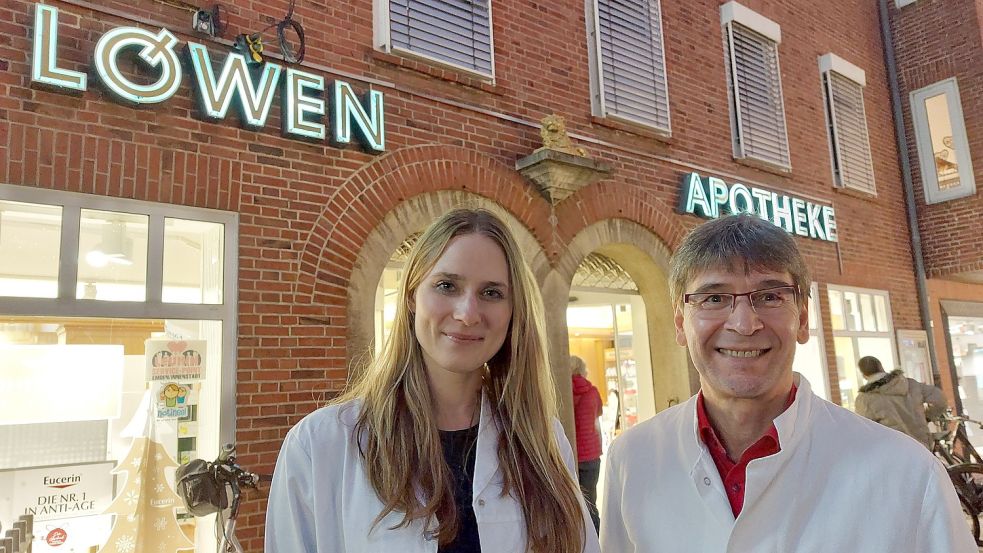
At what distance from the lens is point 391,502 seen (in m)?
1.67

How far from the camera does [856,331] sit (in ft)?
32.0

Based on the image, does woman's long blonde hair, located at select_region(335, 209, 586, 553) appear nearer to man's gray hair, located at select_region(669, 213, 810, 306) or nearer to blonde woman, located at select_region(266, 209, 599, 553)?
blonde woman, located at select_region(266, 209, 599, 553)

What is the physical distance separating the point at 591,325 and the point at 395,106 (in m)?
5.15

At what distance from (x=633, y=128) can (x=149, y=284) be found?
5073 mm

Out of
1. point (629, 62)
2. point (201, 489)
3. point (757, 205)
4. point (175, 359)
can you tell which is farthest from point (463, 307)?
point (757, 205)

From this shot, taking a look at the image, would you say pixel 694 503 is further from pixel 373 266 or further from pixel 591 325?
pixel 591 325

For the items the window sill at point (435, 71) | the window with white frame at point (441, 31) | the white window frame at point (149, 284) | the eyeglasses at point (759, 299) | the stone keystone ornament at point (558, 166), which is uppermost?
the window with white frame at point (441, 31)

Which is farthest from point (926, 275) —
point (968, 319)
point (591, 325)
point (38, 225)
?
point (38, 225)

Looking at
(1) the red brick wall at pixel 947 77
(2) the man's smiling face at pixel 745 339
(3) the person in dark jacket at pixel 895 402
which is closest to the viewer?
(2) the man's smiling face at pixel 745 339

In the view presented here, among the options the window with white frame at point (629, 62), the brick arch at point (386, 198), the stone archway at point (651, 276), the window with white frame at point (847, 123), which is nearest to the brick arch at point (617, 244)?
the stone archway at point (651, 276)

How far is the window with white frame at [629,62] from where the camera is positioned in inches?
277

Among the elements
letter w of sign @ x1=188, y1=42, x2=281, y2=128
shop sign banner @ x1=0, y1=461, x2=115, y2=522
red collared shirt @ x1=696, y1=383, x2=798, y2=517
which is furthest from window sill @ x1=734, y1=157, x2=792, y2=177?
shop sign banner @ x1=0, y1=461, x2=115, y2=522

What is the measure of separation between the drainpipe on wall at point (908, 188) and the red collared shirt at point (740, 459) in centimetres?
1107

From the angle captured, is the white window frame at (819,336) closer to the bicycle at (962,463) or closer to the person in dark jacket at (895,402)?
the bicycle at (962,463)
